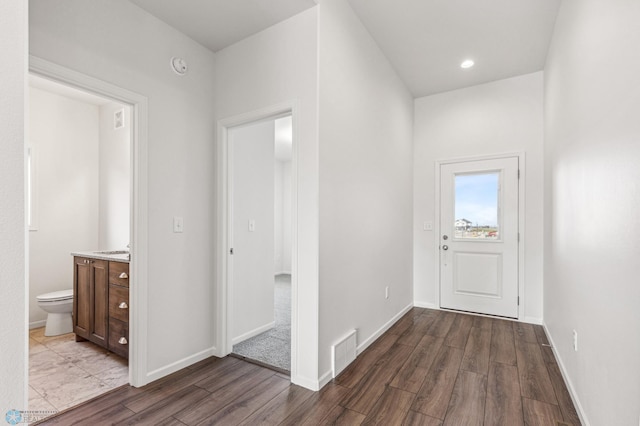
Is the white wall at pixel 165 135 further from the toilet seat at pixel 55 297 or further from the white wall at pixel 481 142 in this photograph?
the white wall at pixel 481 142

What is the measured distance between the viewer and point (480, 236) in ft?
12.9

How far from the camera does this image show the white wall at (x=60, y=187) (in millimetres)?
3586

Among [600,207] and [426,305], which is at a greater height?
[600,207]

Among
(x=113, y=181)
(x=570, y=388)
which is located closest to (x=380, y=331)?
(x=570, y=388)

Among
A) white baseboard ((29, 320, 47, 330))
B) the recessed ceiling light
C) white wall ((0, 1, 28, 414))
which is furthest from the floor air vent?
white baseboard ((29, 320, 47, 330))

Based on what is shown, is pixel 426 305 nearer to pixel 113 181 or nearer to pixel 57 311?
pixel 57 311

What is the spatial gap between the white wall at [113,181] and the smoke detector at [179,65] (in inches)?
68.4

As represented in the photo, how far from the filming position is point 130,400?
2.01m

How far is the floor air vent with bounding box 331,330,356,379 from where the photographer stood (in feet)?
7.65

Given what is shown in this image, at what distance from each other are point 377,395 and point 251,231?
1914 millimetres

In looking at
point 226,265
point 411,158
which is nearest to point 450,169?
point 411,158

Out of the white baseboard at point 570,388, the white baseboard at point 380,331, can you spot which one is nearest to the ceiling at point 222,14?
the white baseboard at point 380,331

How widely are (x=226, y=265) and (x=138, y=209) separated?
865 mm

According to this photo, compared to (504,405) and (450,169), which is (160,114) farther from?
(450,169)
